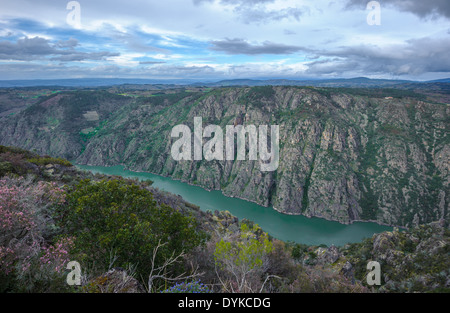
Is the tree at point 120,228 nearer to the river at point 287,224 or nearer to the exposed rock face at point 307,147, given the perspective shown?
the river at point 287,224

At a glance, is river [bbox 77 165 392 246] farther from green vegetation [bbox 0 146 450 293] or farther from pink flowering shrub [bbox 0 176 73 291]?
pink flowering shrub [bbox 0 176 73 291]

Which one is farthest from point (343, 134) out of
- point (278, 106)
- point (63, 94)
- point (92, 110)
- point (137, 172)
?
point (63, 94)

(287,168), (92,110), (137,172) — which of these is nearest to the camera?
(287,168)

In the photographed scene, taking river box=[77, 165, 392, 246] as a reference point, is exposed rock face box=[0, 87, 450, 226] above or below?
above

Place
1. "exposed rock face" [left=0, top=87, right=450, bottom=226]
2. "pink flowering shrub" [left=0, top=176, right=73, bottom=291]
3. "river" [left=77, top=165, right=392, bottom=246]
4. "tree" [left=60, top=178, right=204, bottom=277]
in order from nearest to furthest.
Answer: "pink flowering shrub" [left=0, top=176, right=73, bottom=291] → "tree" [left=60, top=178, right=204, bottom=277] → "river" [left=77, top=165, right=392, bottom=246] → "exposed rock face" [left=0, top=87, right=450, bottom=226]

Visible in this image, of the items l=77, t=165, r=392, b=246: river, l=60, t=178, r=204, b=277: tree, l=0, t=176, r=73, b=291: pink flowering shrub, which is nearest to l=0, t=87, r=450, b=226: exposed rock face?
l=77, t=165, r=392, b=246: river
